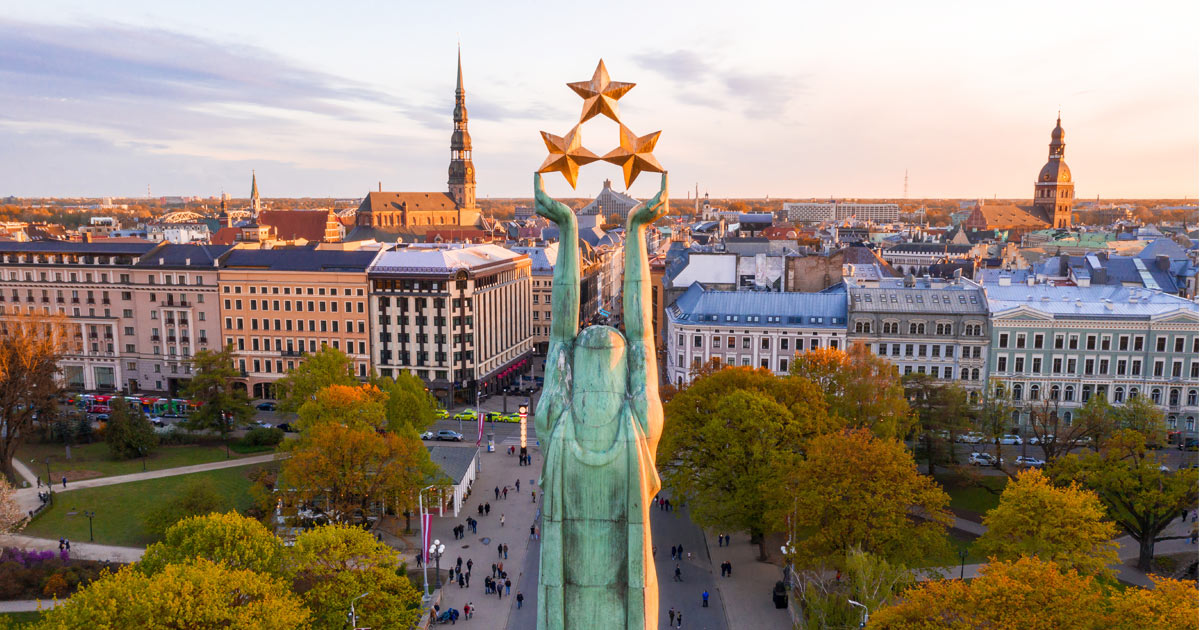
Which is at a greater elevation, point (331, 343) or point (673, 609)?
point (331, 343)

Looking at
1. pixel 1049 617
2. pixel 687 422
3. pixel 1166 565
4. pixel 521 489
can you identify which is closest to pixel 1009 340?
pixel 1166 565

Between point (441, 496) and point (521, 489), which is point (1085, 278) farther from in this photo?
point (441, 496)

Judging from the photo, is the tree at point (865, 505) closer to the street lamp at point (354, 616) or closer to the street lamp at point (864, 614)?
the street lamp at point (864, 614)

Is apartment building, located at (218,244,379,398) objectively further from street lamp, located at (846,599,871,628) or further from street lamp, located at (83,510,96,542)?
street lamp, located at (846,599,871,628)

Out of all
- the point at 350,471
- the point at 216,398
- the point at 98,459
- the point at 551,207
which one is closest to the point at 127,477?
the point at 98,459

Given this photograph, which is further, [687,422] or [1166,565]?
[687,422]

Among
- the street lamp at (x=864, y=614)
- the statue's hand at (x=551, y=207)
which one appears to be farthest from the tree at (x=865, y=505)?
the statue's hand at (x=551, y=207)
